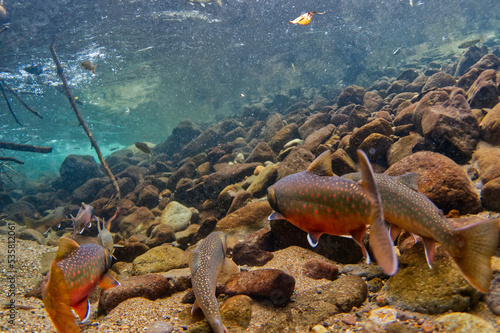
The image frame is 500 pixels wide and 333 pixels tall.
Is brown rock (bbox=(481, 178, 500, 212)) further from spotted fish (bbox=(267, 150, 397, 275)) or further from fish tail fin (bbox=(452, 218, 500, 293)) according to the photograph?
spotted fish (bbox=(267, 150, 397, 275))

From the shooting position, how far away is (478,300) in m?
2.02

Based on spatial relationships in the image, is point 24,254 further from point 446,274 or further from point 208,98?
point 208,98

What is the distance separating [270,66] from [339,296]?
44.6 m

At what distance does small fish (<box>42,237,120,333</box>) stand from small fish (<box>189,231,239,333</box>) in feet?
3.60

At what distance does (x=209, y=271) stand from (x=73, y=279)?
57.2 inches

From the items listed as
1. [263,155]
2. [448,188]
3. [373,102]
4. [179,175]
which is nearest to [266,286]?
[448,188]

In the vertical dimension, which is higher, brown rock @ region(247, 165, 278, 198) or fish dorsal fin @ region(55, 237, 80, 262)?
fish dorsal fin @ region(55, 237, 80, 262)

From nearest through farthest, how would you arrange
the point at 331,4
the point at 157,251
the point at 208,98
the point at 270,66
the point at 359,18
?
the point at 157,251, the point at 331,4, the point at 359,18, the point at 270,66, the point at 208,98

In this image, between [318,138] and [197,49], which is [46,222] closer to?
[318,138]

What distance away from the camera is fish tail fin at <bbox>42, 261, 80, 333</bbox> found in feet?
6.18

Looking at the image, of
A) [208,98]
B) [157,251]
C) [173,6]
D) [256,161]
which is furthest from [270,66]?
[157,251]

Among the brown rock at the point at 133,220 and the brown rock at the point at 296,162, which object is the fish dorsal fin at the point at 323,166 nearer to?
the brown rock at the point at 296,162

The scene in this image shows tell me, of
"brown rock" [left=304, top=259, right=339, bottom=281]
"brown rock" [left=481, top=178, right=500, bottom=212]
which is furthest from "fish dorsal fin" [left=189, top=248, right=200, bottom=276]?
"brown rock" [left=481, top=178, right=500, bottom=212]

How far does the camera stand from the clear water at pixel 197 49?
18.6m
